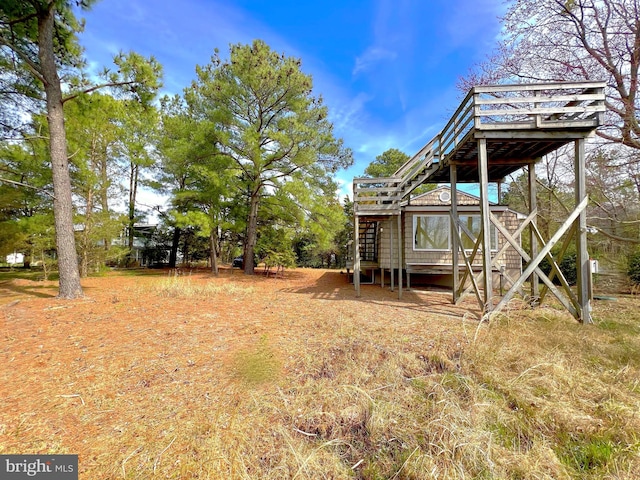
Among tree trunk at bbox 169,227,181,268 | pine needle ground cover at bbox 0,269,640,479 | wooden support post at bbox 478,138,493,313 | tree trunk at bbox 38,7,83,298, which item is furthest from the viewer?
tree trunk at bbox 169,227,181,268

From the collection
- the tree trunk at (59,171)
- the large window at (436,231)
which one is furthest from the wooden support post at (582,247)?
the tree trunk at (59,171)

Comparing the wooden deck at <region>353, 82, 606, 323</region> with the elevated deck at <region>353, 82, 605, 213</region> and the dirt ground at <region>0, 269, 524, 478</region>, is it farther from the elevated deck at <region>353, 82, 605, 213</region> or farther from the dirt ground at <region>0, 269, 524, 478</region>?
the dirt ground at <region>0, 269, 524, 478</region>

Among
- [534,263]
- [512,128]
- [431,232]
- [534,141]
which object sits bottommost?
[534,263]

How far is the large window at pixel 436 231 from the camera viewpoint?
388 inches

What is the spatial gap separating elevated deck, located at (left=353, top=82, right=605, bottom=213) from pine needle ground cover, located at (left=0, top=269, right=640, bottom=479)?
356cm

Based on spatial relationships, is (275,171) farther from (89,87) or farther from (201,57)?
(89,87)

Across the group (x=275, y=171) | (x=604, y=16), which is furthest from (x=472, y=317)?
(x=275, y=171)

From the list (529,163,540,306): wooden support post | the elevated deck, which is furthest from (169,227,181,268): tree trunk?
(529,163,540,306): wooden support post

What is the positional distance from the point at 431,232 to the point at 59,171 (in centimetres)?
→ 1127

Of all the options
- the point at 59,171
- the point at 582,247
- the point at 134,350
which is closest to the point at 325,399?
the point at 134,350

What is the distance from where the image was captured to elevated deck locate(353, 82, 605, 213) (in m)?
4.88

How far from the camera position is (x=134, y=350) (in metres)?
3.54

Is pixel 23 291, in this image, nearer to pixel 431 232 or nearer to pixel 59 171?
pixel 59 171

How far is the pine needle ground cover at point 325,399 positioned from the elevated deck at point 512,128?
3564mm
